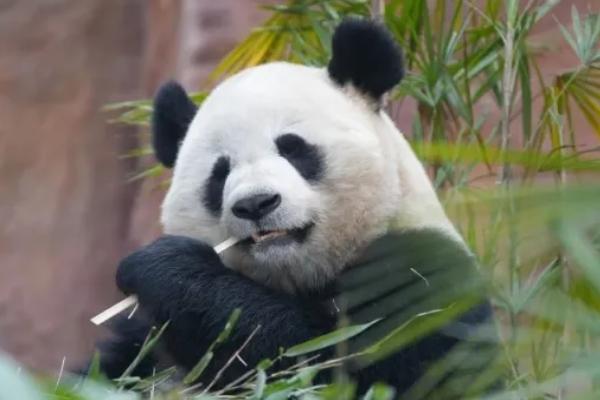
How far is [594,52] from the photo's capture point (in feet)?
11.3

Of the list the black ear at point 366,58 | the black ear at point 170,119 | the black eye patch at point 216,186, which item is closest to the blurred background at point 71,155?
the black ear at point 170,119

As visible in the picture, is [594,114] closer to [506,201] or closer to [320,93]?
[320,93]

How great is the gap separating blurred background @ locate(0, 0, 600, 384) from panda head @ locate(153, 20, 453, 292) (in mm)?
3362

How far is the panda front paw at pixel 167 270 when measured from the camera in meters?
2.55

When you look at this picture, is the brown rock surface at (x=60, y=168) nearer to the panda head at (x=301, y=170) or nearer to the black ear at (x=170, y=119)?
the black ear at (x=170, y=119)

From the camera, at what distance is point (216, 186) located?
2.67 meters

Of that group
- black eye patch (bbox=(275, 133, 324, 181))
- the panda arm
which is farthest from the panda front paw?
black eye patch (bbox=(275, 133, 324, 181))

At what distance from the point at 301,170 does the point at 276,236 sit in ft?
0.56

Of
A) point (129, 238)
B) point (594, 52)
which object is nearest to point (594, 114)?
point (594, 52)

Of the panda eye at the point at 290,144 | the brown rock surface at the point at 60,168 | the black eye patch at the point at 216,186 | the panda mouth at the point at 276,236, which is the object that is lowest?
the brown rock surface at the point at 60,168

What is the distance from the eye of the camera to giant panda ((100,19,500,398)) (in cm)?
248

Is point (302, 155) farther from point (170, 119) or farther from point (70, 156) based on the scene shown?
point (70, 156)

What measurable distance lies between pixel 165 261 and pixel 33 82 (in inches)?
156

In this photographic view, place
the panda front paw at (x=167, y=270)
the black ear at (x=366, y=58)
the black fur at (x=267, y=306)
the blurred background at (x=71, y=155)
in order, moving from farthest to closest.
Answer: the blurred background at (x=71, y=155) → the black ear at (x=366, y=58) → the panda front paw at (x=167, y=270) → the black fur at (x=267, y=306)
